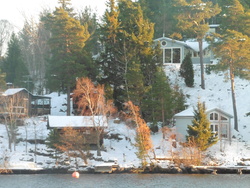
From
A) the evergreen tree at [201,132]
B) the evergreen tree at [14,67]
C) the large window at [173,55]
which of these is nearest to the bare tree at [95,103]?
the evergreen tree at [201,132]

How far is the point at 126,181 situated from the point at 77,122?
38.7 feet

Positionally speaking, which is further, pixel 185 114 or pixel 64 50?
pixel 64 50

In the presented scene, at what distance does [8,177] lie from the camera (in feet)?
133

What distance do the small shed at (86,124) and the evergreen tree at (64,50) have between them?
6165 mm

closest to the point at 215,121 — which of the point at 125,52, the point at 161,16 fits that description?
the point at 125,52

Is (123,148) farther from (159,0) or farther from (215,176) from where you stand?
(159,0)

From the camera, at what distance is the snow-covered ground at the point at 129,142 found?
148ft

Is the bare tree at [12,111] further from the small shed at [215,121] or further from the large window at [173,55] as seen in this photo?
the large window at [173,55]

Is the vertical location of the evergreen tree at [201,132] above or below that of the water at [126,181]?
above

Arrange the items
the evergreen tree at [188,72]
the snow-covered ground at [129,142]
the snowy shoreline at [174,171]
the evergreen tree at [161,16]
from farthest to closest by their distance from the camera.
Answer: the evergreen tree at [161,16], the evergreen tree at [188,72], the snow-covered ground at [129,142], the snowy shoreline at [174,171]

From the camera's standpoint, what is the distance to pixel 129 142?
49.5 m

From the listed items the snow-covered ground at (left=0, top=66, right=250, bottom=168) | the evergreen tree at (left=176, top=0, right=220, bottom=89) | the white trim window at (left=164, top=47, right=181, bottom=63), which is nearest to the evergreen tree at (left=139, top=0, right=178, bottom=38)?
the white trim window at (left=164, top=47, right=181, bottom=63)

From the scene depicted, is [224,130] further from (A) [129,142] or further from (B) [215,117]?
(A) [129,142]

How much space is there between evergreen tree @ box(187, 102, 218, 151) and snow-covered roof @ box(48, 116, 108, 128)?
8541 millimetres
